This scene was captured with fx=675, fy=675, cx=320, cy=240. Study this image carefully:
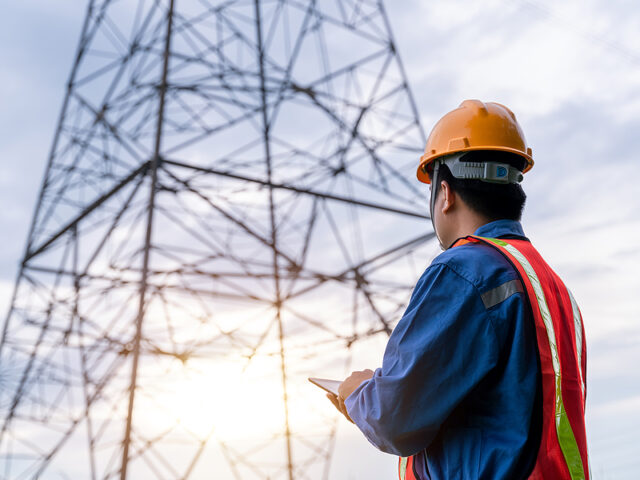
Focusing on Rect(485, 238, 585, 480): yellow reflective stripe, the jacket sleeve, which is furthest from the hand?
Rect(485, 238, 585, 480): yellow reflective stripe

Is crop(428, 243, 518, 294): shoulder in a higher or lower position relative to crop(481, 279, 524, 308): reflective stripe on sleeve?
higher

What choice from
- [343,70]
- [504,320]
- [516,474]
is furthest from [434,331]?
[343,70]

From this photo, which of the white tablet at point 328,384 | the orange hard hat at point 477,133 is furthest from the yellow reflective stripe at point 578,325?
the white tablet at point 328,384

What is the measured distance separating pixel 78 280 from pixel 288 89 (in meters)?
4.71

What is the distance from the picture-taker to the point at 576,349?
5.59 feet

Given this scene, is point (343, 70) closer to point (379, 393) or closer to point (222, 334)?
point (222, 334)

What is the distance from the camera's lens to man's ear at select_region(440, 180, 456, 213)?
1.91 metres

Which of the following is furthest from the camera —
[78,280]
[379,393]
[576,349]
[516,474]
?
[78,280]

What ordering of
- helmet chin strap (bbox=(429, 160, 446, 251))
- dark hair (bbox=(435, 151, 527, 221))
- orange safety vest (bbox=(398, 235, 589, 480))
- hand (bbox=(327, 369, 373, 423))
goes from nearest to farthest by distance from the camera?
orange safety vest (bbox=(398, 235, 589, 480)) → hand (bbox=(327, 369, 373, 423)) → dark hair (bbox=(435, 151, 527, 221)) → helmet chin strap (bbox=(429, 160, 446, 251))

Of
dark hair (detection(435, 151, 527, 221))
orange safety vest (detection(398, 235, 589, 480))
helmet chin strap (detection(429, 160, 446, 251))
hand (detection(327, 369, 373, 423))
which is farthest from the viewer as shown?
helmet chin strap (detection(429, 160, 446, 251))

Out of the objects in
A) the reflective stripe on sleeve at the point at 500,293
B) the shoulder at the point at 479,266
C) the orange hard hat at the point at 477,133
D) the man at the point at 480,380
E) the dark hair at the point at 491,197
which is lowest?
the man at the point at 480,380

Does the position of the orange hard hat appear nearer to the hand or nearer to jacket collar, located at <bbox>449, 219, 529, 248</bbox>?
jacket collar, located at <bbox>449, 219, 529, 248</bbox>

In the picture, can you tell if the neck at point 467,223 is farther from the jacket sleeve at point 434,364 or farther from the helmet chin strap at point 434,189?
the jacket sleeve at point 434,364

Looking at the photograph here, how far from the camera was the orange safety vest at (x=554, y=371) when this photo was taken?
1488 mm
